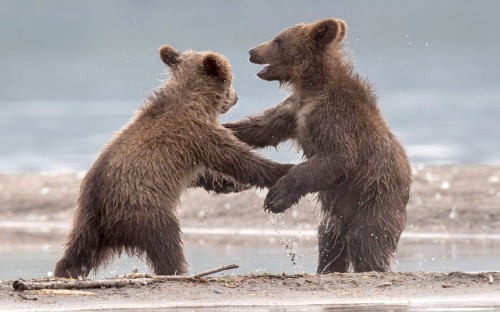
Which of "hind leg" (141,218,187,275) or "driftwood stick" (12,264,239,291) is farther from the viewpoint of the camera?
"hind leg" (141,218,187,275)

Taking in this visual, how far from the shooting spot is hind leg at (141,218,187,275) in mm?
10422

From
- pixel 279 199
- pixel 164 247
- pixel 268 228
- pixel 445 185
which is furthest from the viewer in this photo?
pixel 445 185

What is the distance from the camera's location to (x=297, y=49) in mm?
11578

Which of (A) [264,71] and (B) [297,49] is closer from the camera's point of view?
(B) [297,49]

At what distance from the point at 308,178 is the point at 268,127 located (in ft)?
2.43

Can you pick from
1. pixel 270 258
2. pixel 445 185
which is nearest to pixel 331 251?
pixel 270 258

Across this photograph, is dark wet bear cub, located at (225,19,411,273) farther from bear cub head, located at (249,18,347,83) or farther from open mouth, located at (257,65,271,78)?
open mouth, located at (257,65,271,78)

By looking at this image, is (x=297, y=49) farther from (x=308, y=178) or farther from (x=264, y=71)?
(x=308, y=178)

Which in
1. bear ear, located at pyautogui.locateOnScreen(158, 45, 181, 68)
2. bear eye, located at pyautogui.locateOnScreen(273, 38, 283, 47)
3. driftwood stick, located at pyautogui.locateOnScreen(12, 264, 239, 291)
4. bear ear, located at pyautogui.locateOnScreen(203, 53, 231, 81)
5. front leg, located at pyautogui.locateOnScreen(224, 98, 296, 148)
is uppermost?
bear eye, located at pyautogui.locateOnScreen(273, 38, 283, 47)

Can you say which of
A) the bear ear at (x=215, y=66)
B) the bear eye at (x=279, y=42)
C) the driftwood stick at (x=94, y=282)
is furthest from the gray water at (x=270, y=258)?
the driftwood stick at (x=94, y=282)

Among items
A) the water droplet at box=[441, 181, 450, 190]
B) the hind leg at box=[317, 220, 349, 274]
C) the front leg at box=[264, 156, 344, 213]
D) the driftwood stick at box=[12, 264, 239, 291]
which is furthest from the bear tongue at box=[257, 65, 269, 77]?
the water droplet at box=[441, 181, 450, 190]

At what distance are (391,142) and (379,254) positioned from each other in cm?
71

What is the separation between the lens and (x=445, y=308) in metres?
9.05

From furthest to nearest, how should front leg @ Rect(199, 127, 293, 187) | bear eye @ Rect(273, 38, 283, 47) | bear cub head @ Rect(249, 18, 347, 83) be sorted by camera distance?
bear eye @ Rect(273, 38, 283, 47)
bear cub head @ Rect(249, 18, 347, 83)
front leg @ Rect(199, 127, 293, 187)
